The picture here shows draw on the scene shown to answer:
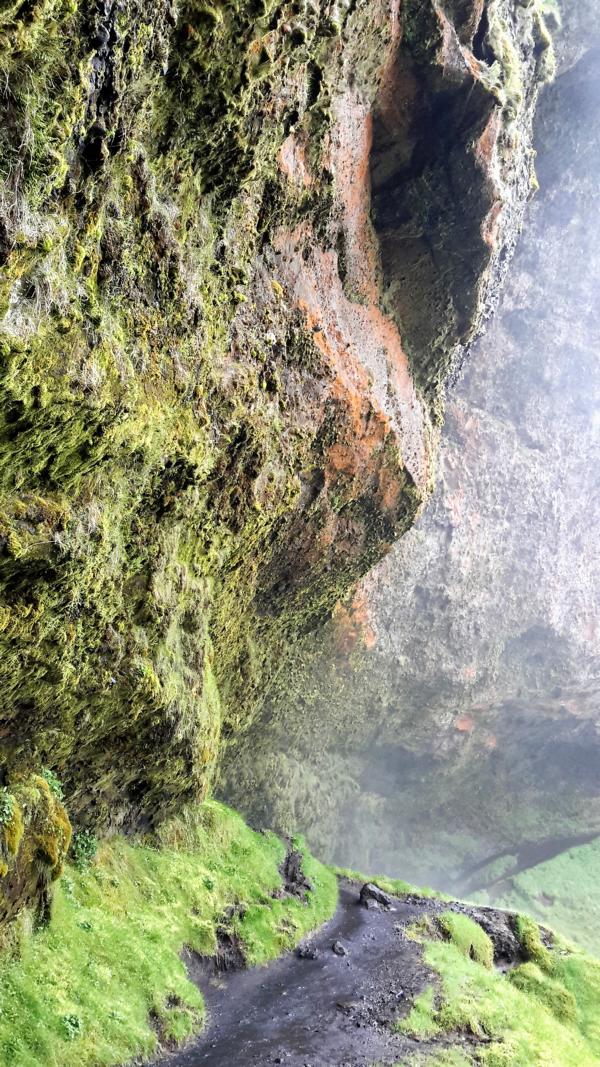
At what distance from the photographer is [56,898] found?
9516mm

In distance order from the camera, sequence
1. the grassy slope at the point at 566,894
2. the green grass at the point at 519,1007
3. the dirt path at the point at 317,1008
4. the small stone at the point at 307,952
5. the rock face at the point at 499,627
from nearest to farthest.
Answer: the dirt path at the point at 317,1008, the green grass at the point at 519,1007, the small stone at the point at 307,952, the rock face at the point at 499,627, the grassy slope at the point at 566,894

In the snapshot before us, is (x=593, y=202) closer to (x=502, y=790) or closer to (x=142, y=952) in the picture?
(x=502, y=790)

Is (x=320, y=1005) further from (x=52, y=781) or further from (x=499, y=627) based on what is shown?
(x=499, y=627)

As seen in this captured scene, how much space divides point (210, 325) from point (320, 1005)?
11.5 meters

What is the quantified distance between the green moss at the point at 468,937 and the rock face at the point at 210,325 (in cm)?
731

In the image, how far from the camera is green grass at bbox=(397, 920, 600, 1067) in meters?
11.6

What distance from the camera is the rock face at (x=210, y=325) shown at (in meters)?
6.06

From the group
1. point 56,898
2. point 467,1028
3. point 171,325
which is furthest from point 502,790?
point 171,325

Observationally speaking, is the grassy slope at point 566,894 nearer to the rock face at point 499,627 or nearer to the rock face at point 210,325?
the rock face at point 499,627

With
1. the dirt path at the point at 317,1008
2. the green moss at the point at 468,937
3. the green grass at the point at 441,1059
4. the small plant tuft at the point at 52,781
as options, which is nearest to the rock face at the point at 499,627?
the green moss at the point at 468,937

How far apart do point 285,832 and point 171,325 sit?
66.2 feet

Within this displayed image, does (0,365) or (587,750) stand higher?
(0,365)

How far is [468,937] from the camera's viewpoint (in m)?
17.4

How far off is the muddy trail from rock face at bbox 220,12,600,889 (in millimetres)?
8886
